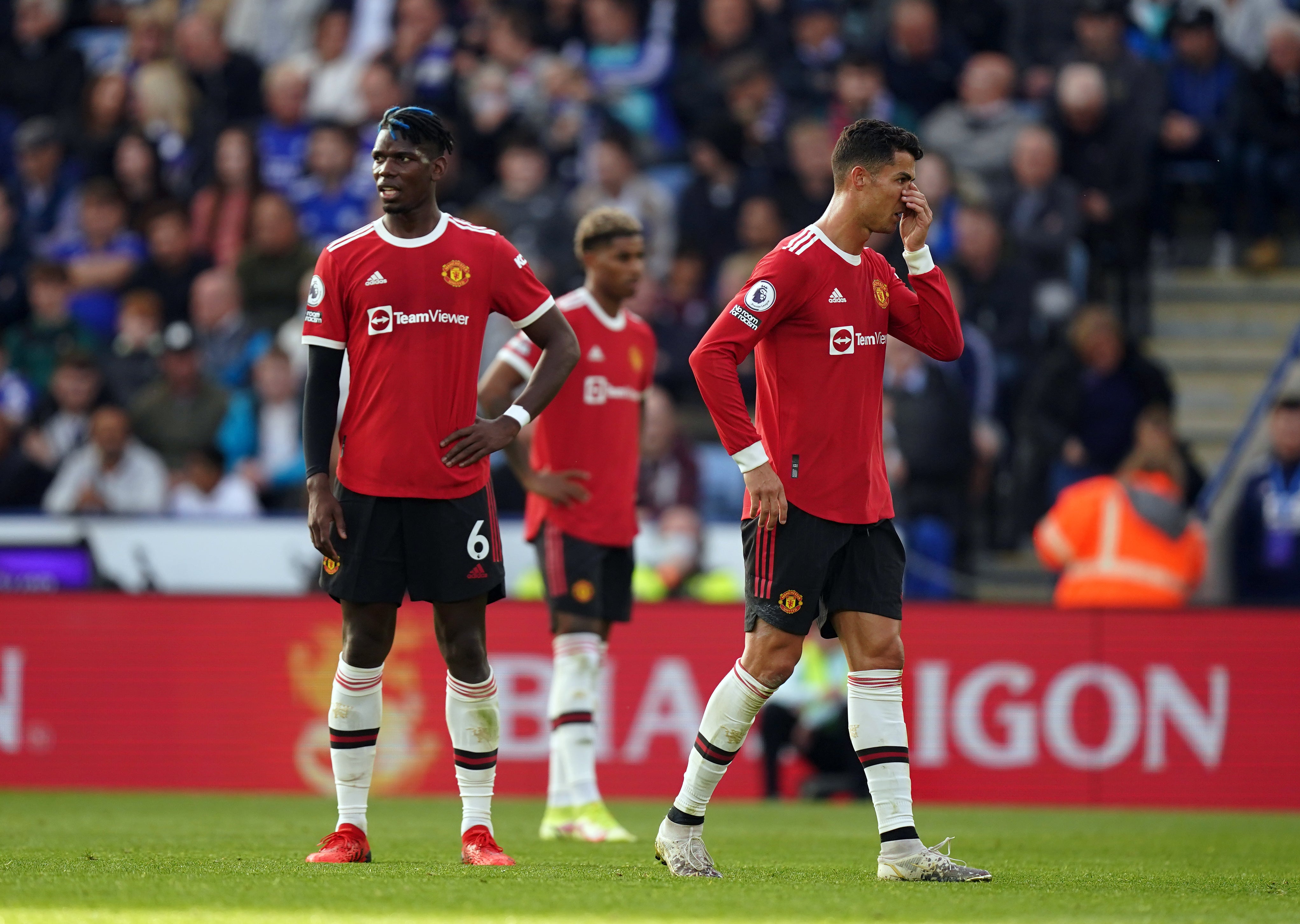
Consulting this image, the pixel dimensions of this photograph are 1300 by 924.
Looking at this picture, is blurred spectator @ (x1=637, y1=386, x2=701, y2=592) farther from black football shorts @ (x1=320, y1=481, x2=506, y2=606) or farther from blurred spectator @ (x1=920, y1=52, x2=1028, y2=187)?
black football shorts @ (x1=320, y1=481, x2=506, y2=606)

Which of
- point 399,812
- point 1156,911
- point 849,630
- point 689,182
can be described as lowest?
point 399,812

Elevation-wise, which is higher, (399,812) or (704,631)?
(704,631)

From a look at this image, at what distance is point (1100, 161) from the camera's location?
49.1 feet

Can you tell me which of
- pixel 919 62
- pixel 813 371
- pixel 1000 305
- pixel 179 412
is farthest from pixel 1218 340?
pixel 813 371

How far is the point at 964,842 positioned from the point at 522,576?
15.9ft

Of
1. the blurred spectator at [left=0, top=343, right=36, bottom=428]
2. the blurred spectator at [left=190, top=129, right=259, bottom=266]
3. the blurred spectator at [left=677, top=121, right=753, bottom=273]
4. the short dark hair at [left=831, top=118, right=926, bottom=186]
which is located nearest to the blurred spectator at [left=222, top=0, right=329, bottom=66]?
the blurred spectator at [left=190, top=129, right=259, bottom=266]

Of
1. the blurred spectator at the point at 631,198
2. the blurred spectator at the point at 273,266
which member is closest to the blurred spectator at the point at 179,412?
the blurred spectator at the point at 273,266

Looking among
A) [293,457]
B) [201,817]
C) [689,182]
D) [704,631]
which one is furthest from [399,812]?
[689,182]

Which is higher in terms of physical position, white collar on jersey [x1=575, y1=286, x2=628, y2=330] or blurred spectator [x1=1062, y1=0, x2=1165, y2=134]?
blurred spectator [x1=1062, y1=0, x2=1165, y2=134]

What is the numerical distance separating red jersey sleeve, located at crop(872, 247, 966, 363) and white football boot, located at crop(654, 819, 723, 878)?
6.35ft

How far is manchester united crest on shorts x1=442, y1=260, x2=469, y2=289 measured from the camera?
6258mm

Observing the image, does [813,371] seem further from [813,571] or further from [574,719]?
[574,719]

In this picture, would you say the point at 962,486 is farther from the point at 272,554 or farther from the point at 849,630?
the point at 849,630

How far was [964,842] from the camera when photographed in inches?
319
